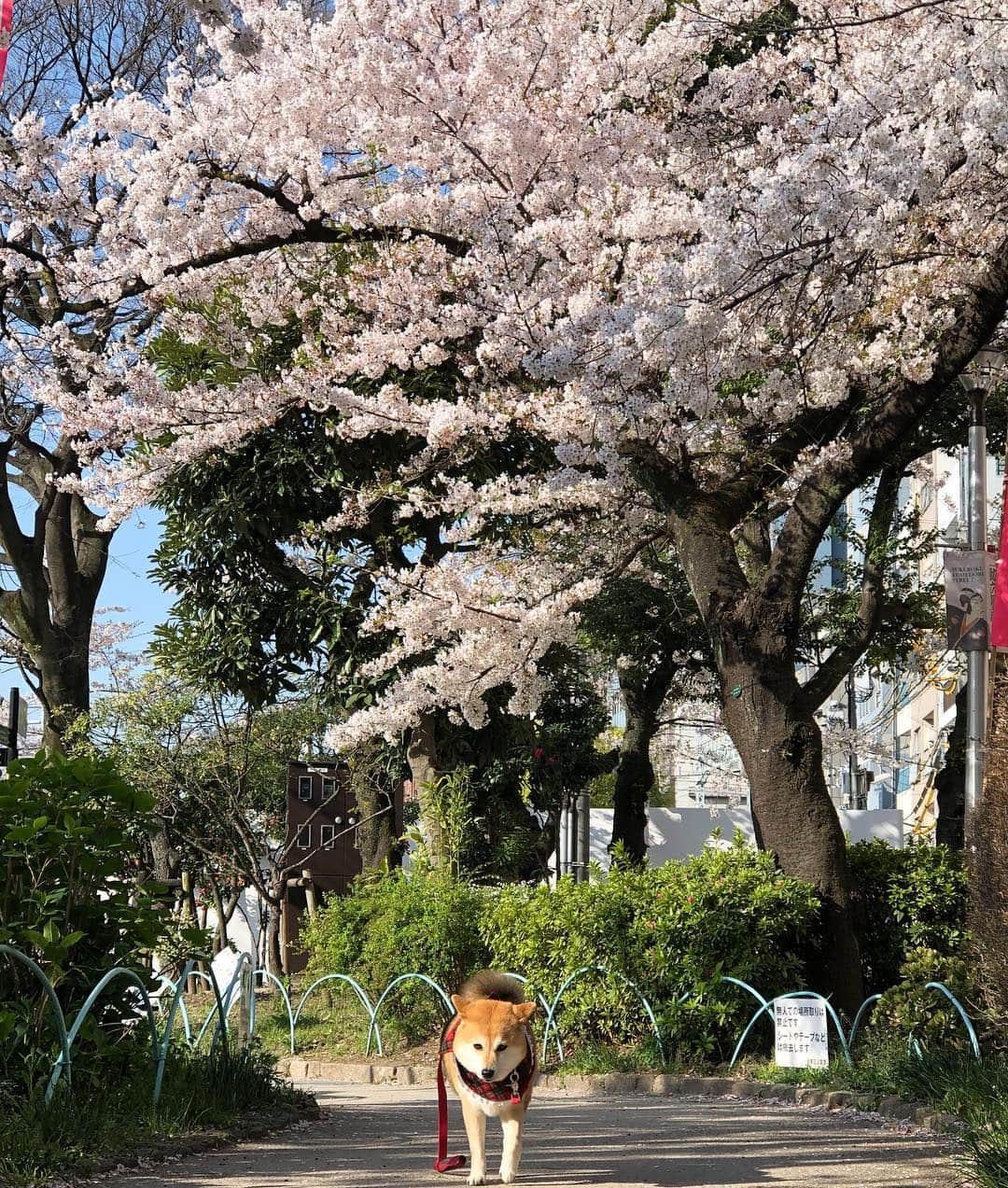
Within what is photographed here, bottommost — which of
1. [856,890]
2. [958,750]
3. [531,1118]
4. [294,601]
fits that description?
[531,1118]

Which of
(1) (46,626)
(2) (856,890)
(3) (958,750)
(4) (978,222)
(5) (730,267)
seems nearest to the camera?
(5) (730,267)

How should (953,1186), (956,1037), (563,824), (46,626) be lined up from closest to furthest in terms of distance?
(953,1186), (956,1037), (46,626), (563,824)

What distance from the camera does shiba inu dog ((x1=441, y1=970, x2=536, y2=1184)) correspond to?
5.01 meters

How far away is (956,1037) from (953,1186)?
3.68 metres

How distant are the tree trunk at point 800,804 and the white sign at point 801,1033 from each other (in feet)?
3.55

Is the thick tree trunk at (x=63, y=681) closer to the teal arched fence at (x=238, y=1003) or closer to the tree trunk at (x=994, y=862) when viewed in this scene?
the teal arched fence at (x=238, y=1003)

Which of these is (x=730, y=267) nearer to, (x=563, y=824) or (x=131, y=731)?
(x=131, y=731)

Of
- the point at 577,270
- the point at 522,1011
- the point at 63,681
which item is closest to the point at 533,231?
the point at 577,270

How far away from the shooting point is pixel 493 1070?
4.97 meters

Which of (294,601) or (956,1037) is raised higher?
(294,601)

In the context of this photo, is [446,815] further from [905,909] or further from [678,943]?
[905,909]

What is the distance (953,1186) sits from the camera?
5.01 m

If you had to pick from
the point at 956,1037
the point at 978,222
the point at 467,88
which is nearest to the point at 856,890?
the point at 956,1037

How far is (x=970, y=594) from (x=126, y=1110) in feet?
22.3
